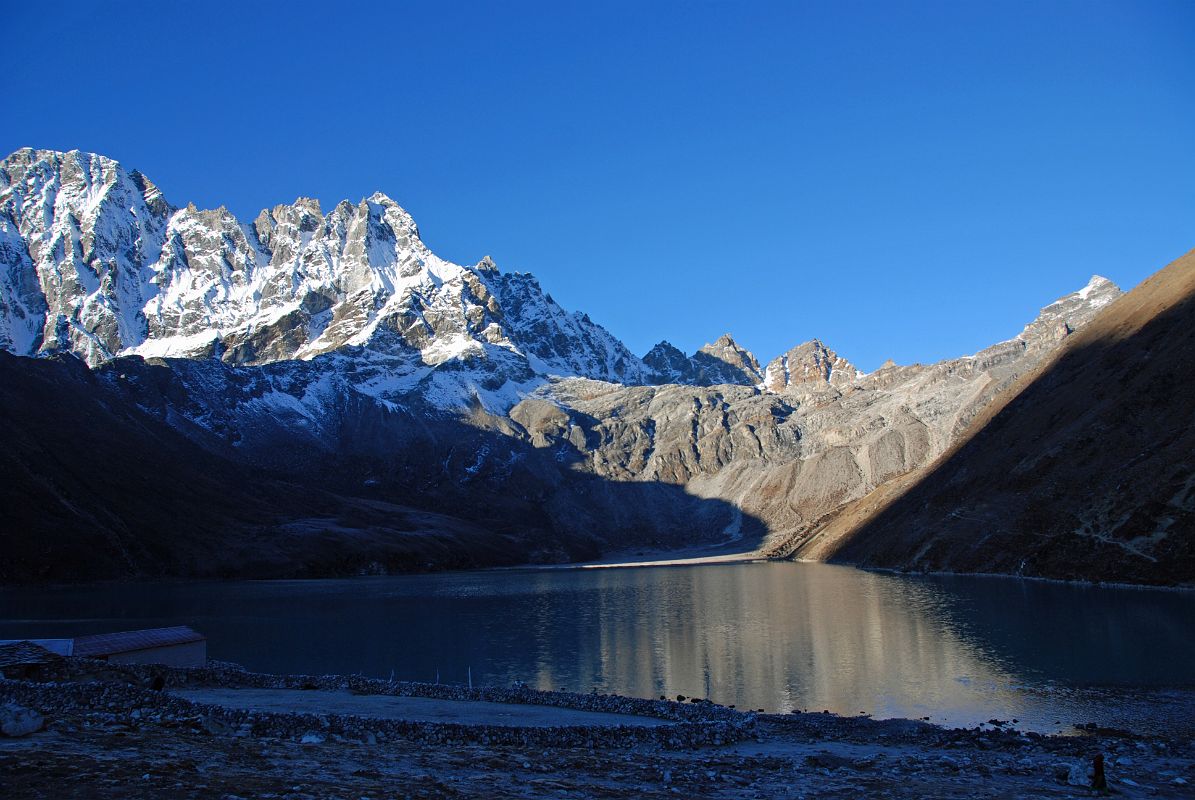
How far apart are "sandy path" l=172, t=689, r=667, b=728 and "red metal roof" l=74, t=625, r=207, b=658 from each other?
288 inches

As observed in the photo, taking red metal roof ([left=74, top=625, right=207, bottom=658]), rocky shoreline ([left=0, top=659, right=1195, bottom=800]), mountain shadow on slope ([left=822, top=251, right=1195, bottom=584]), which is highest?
mountain shadow on slope ([left=822, top=251, right=1195, bottom=584])

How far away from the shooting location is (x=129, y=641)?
155ft

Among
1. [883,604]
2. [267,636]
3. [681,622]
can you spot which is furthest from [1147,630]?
[267,636]

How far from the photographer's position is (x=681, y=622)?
8194 centimetres

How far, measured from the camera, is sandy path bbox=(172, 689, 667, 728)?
34.7 meters

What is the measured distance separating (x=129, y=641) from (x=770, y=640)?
43.7m

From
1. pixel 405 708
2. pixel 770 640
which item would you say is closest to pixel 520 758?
pixel 405 708

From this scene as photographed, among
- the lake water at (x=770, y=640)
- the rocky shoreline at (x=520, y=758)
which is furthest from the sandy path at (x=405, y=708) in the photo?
the lake water at (x=770, y=640)

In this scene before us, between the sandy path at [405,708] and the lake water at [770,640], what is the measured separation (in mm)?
11130

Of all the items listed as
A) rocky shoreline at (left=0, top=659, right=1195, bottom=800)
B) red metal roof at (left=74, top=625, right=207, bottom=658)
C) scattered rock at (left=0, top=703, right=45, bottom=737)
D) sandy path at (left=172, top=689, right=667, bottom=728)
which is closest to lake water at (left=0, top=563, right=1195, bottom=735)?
red metal roof at (left=74, top=625, right=207, bottom=658)

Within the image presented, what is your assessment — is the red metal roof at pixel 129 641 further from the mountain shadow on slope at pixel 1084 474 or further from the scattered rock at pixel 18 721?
the mountain shadow on slope at pixel 1084 474

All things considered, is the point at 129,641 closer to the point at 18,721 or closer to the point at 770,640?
the point at 18,721

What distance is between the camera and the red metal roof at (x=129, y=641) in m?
44.9

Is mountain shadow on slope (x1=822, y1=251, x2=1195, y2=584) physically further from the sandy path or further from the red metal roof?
the red metal roof
